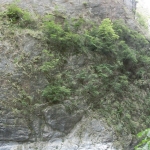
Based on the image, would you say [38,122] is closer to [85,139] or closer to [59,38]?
[85,139]

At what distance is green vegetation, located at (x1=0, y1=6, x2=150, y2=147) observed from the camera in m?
7.66

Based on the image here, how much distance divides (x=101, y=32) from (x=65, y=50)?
167 cm

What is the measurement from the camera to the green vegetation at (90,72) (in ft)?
25.1

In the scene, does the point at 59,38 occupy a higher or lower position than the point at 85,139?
higher

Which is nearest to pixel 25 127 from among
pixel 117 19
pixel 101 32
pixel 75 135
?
pixel 75 135

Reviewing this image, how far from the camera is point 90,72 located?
865cm

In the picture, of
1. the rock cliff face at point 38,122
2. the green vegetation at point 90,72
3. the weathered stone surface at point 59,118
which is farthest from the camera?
the green vegetation at point 90,72

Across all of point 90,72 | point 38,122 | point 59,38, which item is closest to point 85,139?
point 38,122

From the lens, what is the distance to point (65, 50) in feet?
28.8

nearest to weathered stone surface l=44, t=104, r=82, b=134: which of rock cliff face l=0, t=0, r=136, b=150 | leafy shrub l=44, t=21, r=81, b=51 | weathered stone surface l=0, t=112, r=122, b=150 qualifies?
rock cliff face l=0, t=0, r=136, b=150

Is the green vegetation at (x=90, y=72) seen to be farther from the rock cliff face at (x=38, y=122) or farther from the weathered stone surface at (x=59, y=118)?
the weathered stone surface at (x=59, y=118)

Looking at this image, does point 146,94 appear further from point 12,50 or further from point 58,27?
point 12,50

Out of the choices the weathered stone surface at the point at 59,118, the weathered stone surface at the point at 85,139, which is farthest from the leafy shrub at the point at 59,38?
the weathered stone surface at the point at 85,139

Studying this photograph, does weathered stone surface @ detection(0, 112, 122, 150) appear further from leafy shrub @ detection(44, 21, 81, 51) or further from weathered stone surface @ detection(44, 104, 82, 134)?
leafy shrub @ detection(44, 21, 81, 51)
